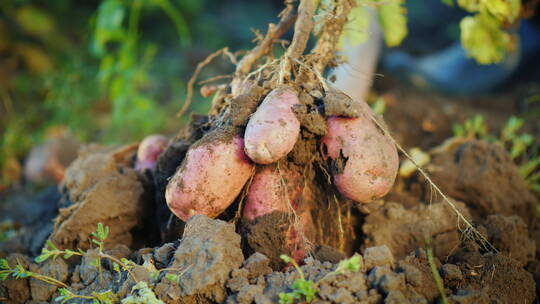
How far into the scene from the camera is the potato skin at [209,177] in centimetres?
167

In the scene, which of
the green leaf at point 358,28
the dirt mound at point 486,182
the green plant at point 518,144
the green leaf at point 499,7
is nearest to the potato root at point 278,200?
the green leaf at point 358,28

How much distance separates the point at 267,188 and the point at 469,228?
898mm

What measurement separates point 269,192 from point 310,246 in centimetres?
28

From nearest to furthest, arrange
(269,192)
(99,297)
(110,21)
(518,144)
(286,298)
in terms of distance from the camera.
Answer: (286,298) → (99,297) → (269,192) → (518,144) → (110,21)

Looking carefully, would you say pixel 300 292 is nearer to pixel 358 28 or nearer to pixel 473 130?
pixel 358 28

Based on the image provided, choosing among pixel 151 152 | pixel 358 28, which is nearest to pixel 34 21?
pixel 151 152

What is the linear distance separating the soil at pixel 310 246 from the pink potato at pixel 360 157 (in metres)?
0.09

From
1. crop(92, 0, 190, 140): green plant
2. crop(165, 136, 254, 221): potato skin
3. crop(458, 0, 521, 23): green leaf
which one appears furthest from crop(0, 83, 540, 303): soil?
crop(92, 0, 190, 140): green plant

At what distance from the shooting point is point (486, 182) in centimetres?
241

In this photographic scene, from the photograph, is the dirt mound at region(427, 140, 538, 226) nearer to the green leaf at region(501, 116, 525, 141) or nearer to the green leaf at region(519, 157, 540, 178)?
the green leaf at region(519, 157, 540, 178)

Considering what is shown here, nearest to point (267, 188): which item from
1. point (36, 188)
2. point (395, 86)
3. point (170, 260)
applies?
point (170, 260)

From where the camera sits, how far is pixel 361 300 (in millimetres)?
1338

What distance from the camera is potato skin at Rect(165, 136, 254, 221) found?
1.67 metres

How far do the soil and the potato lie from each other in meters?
0.04
